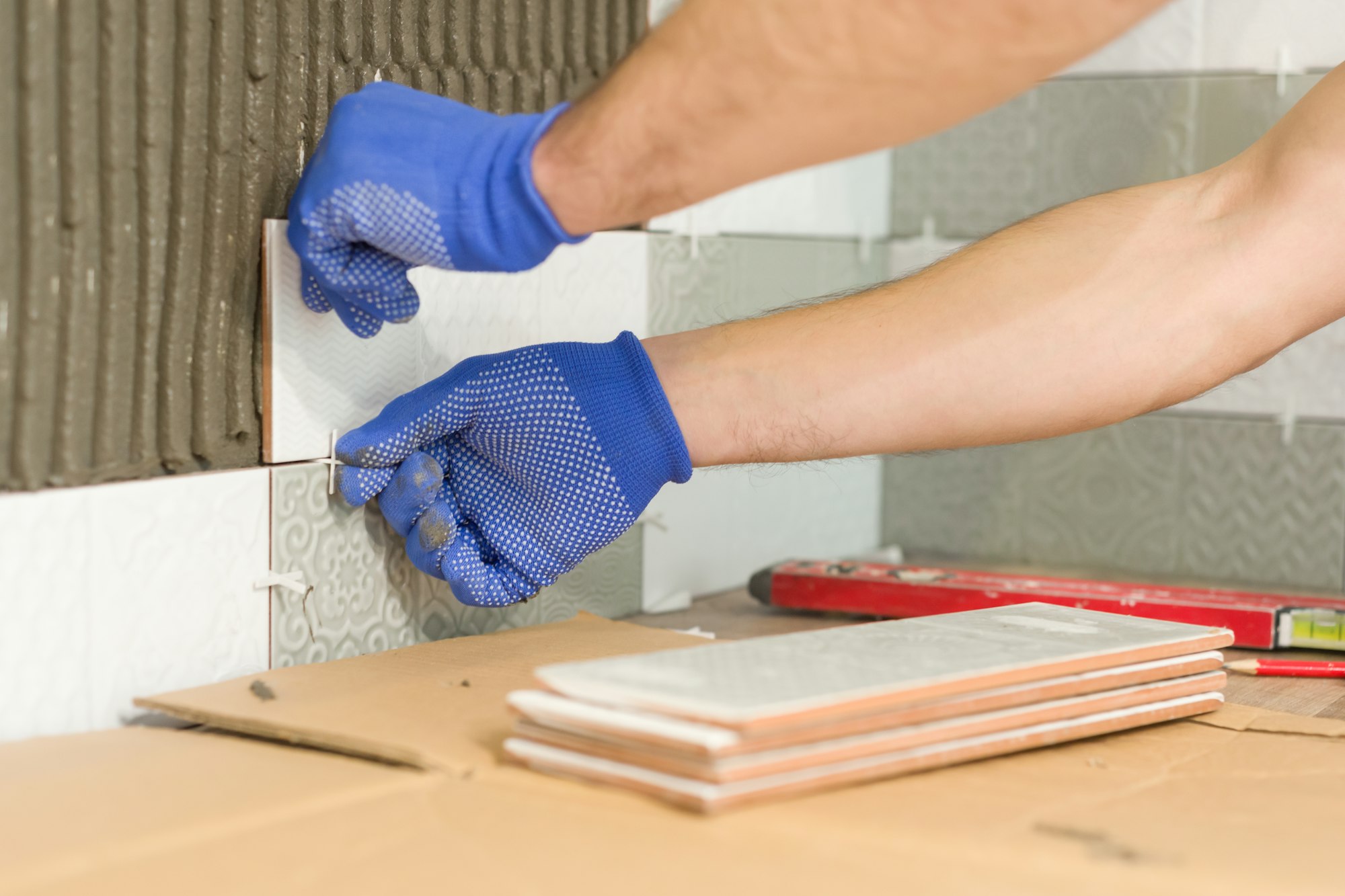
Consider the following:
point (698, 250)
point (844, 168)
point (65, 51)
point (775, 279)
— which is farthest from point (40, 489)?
point (844, 168)

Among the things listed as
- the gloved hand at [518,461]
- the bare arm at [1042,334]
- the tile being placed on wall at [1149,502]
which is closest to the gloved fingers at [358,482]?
the gloved hand at [518,461]

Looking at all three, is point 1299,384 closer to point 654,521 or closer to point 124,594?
point 654,521

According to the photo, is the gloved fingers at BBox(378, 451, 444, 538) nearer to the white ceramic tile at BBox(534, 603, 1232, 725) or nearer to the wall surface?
the white ceramic tile at BBox(534, 603, 1232, 725)

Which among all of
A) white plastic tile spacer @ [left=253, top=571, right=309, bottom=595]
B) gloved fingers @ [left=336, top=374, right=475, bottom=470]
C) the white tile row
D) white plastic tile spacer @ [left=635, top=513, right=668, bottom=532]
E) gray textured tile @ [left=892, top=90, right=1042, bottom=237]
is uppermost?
the white tile row

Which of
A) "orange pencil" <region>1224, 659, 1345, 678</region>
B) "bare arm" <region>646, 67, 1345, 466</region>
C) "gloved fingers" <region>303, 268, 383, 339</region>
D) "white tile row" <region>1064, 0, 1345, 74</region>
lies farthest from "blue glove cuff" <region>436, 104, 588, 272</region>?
"white tile row" <region>1064, 0, 1345, 74</region>

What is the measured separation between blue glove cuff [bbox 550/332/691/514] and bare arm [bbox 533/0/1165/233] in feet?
0.55

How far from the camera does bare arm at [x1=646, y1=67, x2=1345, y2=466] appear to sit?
90cm

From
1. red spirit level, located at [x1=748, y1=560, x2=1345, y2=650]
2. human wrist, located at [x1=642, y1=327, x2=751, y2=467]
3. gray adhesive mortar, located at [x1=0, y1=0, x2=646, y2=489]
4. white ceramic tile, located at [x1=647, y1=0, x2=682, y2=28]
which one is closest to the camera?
gray adhesive mortar, located at [x1=0, y1=0, x2=646, y2=489]

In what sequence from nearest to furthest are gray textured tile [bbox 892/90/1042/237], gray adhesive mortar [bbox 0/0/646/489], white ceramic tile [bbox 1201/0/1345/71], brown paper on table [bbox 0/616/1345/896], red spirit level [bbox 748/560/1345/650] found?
brown paper on table [bbox 0/616/1345/896] → gray adhesive mortar [bbox 0/0/646/489] → red spirit level [bbox 748/560/1345/650] → white ceramic tile [bbox 1201/0/1345/71] → gray textured tile [bbox 892/90/1042/237]

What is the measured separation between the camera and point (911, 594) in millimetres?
1157

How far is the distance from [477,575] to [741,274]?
1.77 ft

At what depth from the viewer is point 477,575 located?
2.98ft

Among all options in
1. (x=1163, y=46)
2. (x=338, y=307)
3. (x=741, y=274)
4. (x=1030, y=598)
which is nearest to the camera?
(x=338, y=307)

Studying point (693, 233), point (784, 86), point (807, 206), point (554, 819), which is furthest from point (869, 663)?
point (807, 206)
